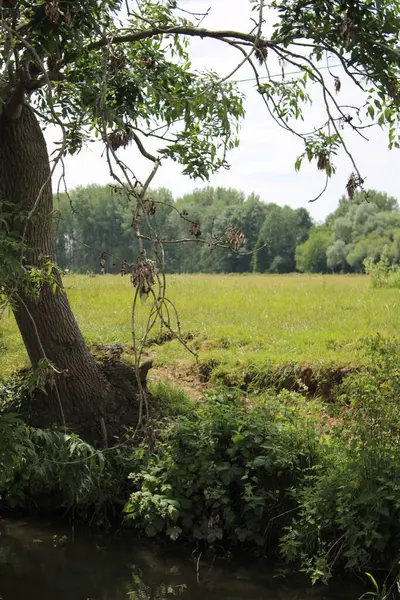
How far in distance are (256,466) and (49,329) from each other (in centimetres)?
295

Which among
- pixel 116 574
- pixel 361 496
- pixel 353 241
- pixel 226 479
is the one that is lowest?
pixel 116 574

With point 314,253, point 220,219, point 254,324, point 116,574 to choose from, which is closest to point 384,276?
point 254,324

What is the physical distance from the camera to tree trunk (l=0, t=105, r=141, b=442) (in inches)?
331

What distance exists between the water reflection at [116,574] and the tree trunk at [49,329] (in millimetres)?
1333

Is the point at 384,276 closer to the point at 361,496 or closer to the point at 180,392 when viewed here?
the point at 180,392

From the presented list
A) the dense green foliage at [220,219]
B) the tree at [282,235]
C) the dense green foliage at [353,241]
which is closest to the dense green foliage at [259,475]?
the dense green foliage at [353,241]

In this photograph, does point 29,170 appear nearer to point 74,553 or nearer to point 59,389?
point 59,389

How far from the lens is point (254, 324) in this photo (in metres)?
12.5

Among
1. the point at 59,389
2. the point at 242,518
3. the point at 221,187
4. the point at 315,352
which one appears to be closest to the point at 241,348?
the point at 315,352

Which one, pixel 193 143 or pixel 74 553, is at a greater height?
pixel 193 143

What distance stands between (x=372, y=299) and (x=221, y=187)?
77.7 metres

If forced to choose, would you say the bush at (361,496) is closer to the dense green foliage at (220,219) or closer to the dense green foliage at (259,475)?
the dense green foliage at (259,475)

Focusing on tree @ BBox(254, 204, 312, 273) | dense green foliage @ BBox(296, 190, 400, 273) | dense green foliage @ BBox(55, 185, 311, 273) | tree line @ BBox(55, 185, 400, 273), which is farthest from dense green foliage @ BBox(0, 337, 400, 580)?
tree @ BBox(254, 204, 312, 273)

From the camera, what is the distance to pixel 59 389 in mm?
8836
